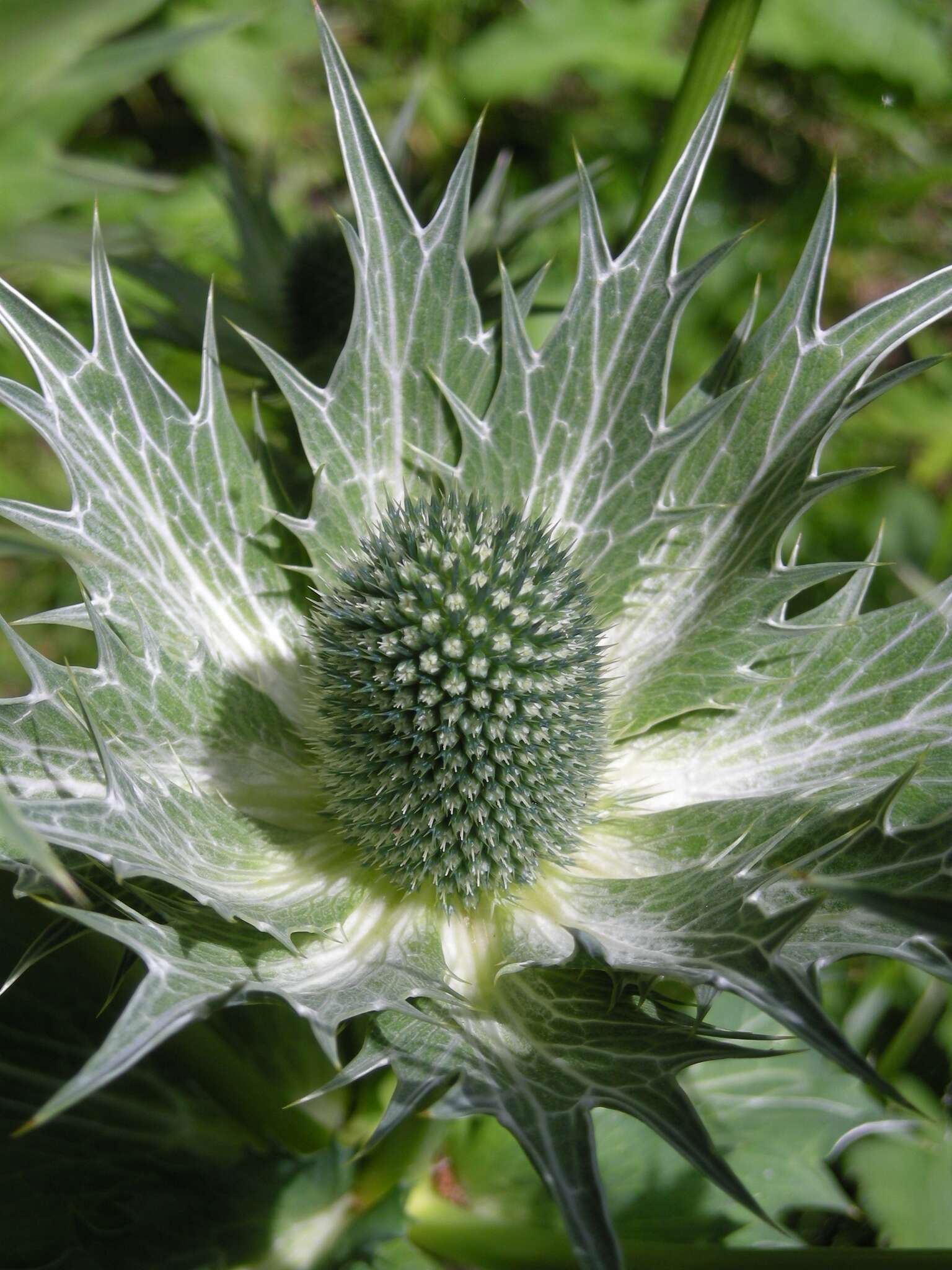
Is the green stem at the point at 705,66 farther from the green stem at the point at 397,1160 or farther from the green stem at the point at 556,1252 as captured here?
the green stem at the point at 397,1160

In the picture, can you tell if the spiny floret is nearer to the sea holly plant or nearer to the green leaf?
the sea holly plant

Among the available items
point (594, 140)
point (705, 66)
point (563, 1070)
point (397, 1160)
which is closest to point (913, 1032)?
point (397, 1160)

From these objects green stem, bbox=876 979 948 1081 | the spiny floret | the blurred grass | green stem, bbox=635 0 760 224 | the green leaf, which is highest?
the blurred grass

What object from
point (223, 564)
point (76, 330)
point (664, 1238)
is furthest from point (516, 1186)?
point (76, 330)

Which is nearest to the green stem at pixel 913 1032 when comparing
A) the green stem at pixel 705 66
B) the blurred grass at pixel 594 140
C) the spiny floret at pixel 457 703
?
the spiny floret at pixel 457 703

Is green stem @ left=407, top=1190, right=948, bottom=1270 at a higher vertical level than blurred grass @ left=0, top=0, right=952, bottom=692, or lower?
lower

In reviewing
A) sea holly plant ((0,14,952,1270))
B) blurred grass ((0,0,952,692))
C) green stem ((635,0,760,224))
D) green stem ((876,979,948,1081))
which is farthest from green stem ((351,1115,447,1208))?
blurred grass ((0,0,952,692))

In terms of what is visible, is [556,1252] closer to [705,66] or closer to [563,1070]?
[563,1070]
